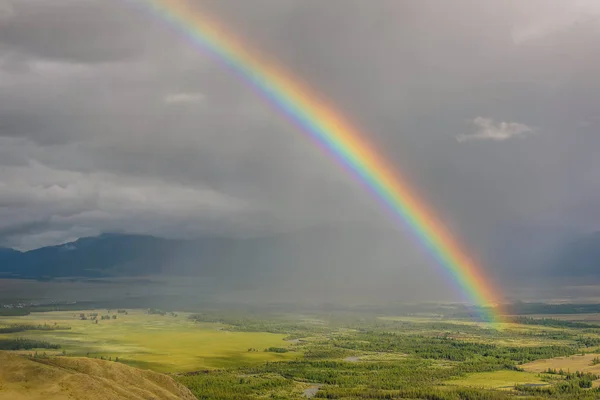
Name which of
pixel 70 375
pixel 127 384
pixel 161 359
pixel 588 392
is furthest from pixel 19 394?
pixel 588 392

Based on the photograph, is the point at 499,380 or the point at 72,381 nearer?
the point at 72,381

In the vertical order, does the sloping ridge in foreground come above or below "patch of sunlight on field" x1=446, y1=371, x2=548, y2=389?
above

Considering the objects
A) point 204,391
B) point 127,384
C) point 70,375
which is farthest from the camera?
point 204,391

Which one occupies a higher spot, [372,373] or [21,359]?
[21,359]

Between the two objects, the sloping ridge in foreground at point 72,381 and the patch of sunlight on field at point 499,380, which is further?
the patch of sunlight on field at point 499,380

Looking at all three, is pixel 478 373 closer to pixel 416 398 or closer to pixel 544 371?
pixel 544 371
